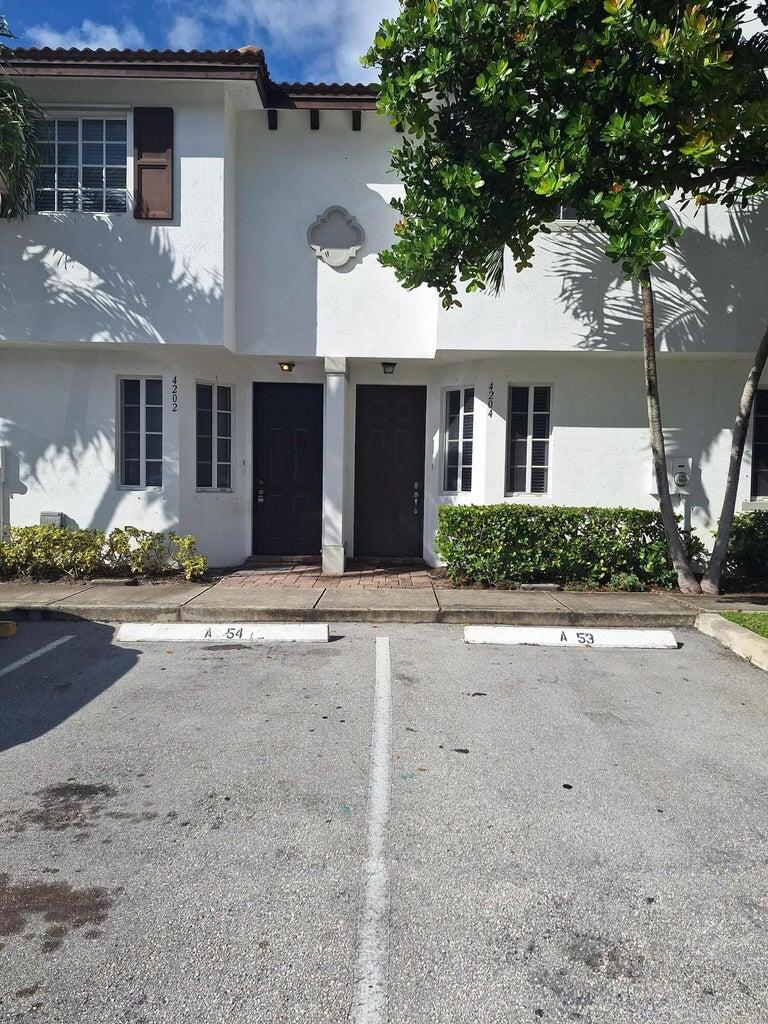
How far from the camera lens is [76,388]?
29.7 ft

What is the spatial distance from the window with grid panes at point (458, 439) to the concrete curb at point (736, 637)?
12.2ft

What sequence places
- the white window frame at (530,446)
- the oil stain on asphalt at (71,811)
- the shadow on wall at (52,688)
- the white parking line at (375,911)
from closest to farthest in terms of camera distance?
the white parking line at (375,911) < the oil stain on asphalt at (71,811) < the shadow on wall at (52,688) < the white window frame at (530,446)

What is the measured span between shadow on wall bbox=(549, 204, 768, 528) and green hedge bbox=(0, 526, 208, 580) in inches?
231

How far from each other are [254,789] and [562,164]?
16.9 feet

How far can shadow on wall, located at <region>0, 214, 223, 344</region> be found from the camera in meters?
8.38

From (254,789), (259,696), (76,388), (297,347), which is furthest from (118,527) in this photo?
(254,789)

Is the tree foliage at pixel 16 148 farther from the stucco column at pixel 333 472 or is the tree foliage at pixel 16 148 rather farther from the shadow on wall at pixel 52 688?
the shadow on wall at pixel 52 688

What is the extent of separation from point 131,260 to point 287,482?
12.0 ft

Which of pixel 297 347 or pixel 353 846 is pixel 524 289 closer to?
pixel 297 347

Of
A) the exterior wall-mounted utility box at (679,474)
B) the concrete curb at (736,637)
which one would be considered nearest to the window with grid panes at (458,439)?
the exterior wall-mounted utility box at (679,474)

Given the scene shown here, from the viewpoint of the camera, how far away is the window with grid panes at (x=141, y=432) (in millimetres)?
9195

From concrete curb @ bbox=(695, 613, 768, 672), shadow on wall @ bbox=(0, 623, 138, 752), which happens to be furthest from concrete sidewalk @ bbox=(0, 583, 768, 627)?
shadow on wall @ bbox=(0, 623, 138, 752)

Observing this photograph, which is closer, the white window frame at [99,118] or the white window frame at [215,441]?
the white window frame at [99,118]

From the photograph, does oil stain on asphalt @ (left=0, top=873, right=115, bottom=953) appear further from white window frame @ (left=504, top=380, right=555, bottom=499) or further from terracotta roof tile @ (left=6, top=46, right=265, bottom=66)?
terracotta roof tile @ (left=6, top=46, right=265, bottom=66)
